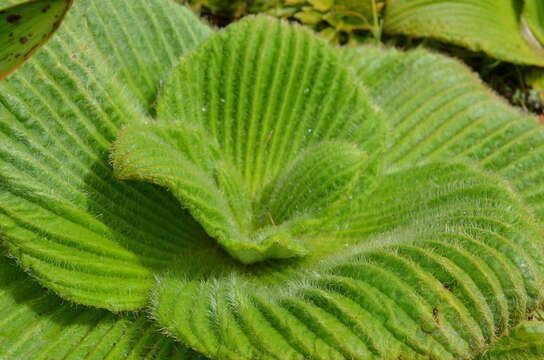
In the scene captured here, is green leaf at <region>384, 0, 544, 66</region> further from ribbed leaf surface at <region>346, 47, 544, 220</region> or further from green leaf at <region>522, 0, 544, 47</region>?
ribbed leaf surface at <region>346, 47, 544, 220</region>

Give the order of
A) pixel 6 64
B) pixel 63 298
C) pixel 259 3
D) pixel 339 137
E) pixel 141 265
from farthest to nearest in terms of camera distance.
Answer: pixel 259 3 < pixel 339 137 < pixel 141 265 < pixel 63 298 < pixel 6 64

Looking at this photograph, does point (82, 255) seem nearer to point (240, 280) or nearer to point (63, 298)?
point (63, 298)

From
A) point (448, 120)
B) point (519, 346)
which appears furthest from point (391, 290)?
point (448, 120)

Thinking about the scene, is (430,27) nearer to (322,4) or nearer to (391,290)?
(322,4)

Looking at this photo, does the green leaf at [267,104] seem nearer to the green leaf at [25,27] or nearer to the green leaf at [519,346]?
the green leaf at [519,346]

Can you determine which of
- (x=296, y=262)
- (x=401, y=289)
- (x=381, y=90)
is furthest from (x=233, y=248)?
(x=381, y=90)

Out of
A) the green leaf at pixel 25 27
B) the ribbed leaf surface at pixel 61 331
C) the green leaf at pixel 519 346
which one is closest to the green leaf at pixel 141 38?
the ribbed leaf surface at pixel 61 331
